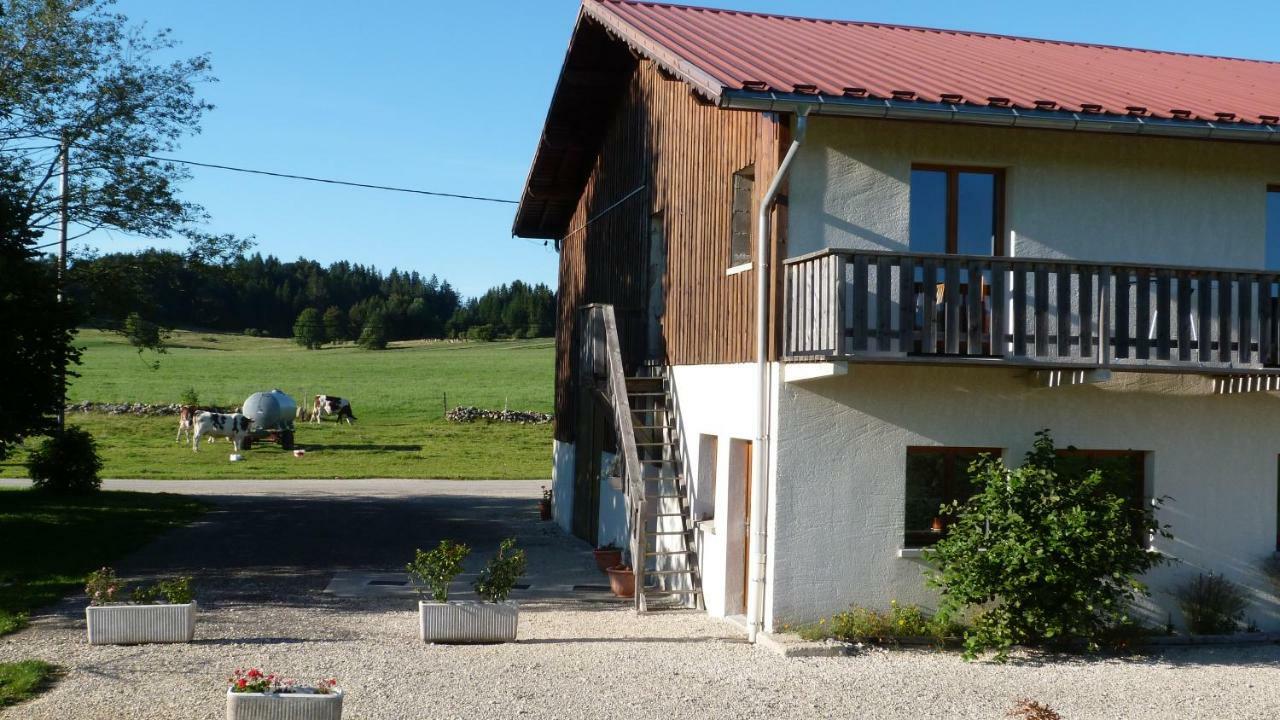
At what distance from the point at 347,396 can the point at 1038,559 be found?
53002 millimetres

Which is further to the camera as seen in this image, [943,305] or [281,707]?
[943,305]

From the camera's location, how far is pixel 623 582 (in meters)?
15.3

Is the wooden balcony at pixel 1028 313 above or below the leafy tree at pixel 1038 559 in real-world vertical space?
above

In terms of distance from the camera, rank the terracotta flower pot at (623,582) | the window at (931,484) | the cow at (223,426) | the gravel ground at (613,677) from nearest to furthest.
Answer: the gravel ground at (613,677) → the window at (931,484) → the terracotta flower pot at (623,582) → the cow at (223,426)

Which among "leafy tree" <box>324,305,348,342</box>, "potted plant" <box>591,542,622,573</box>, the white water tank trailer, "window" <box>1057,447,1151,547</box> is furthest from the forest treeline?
"window" <box>1057,447,1151,547</box>

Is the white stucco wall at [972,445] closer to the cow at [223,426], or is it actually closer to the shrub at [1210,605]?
the shrub at [1210,605]

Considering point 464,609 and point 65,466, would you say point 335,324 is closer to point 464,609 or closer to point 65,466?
point 65,466

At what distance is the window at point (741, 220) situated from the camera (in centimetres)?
1382

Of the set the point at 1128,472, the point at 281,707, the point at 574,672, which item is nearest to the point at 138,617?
the point at 281,707

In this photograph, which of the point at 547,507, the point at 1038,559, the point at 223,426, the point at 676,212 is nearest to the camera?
the point at 1038,559

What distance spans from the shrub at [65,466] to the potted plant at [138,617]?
17.0m

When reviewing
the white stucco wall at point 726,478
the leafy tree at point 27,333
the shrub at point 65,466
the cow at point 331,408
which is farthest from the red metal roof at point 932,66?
the cow at point 331,408

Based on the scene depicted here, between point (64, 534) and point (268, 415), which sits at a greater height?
point (268, 415)

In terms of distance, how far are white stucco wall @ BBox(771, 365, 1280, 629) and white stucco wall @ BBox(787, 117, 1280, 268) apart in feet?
4.60
